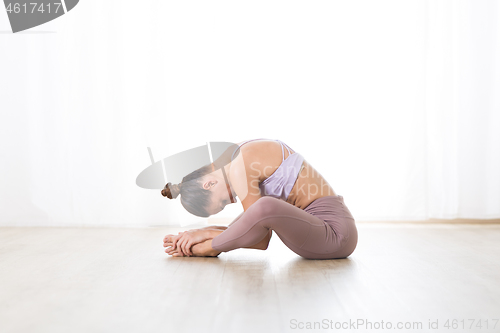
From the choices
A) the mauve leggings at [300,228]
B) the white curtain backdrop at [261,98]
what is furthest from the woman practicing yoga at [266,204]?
the white curtain backdrop at [261,98]

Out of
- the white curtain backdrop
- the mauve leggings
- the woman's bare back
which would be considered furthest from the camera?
the white curtain backdrop

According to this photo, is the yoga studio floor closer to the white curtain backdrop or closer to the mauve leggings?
the mauve leggings

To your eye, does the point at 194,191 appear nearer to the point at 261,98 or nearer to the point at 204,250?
the point at 204,250

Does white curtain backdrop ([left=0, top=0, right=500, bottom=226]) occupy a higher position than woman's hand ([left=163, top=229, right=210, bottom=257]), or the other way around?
white curtain backdrop ([left=0, top=0, right=500, bottom=226])

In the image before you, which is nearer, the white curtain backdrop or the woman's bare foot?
the woman's bare foot

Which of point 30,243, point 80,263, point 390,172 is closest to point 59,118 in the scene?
point 30,243

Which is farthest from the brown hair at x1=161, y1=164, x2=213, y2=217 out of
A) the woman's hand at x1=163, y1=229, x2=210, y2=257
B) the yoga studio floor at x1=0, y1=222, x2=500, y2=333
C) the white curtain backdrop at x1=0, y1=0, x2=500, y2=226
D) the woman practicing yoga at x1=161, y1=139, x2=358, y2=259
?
the white curtain backdrop at x1=0, y1=0, x2=500, y2=226

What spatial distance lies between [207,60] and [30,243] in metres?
1.50

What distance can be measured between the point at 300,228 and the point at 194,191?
1.56ft

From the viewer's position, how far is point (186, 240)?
1706 millimetres

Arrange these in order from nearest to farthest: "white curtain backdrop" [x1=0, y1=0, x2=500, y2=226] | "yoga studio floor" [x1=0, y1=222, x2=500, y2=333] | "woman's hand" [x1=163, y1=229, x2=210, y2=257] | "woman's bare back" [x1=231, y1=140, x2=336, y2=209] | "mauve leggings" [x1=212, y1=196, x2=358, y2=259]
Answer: "yoga studio floor" [x1=0, y1=222, x2=500, y2=333], "mauve leggings" [x1=212, y1=196, x2=358, y2=259], "woman's bare back" [x1=231, y1=140, x2=336, y2=209], "woman's hand" [x1=163, y1=229, x2=210, y2=257], "white curtain backdrop" [x1=0, y1=0, x2=500, y2=226]

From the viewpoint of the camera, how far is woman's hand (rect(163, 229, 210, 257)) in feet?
5.56

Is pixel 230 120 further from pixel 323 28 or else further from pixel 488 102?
pixel 488 102

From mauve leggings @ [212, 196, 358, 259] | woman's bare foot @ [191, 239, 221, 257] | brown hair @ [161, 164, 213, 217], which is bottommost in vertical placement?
woman's bare foot @ [191, 239, 221, 257]
